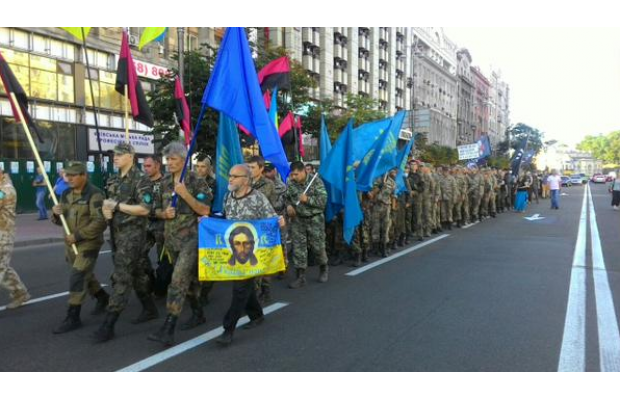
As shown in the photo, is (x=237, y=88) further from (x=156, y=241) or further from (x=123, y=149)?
(x=156, y=241)

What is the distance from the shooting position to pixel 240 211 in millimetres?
4988

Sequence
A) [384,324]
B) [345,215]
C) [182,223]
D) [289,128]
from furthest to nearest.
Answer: [289,128]
[345,215]
[384,324]
[182,223]

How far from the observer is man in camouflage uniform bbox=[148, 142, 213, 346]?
4816 millimetres

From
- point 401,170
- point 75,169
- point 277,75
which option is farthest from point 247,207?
point 401,170

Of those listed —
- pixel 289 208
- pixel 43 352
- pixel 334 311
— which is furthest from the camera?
pixel 289 208

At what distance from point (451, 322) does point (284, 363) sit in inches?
79.8

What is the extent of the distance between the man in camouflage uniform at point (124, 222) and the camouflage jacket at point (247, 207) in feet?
2.45

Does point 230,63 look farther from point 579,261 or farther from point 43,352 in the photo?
point 579,261

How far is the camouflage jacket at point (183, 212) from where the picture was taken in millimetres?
5090

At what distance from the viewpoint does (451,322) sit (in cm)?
554

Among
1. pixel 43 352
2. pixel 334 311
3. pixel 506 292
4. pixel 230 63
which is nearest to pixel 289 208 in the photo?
pixel 334 311

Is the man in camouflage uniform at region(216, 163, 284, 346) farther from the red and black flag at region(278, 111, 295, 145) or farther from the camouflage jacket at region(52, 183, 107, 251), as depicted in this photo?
the red and black flag at region(278, 111, 295, 145)

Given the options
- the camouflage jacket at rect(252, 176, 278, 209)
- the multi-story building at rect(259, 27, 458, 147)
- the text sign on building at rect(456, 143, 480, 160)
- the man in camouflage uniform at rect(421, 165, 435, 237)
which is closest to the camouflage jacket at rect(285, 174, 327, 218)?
the camouflage jacket at rect(252, 176, 278, 209)

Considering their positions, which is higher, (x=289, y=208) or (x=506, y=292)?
(x=289, y=208)
